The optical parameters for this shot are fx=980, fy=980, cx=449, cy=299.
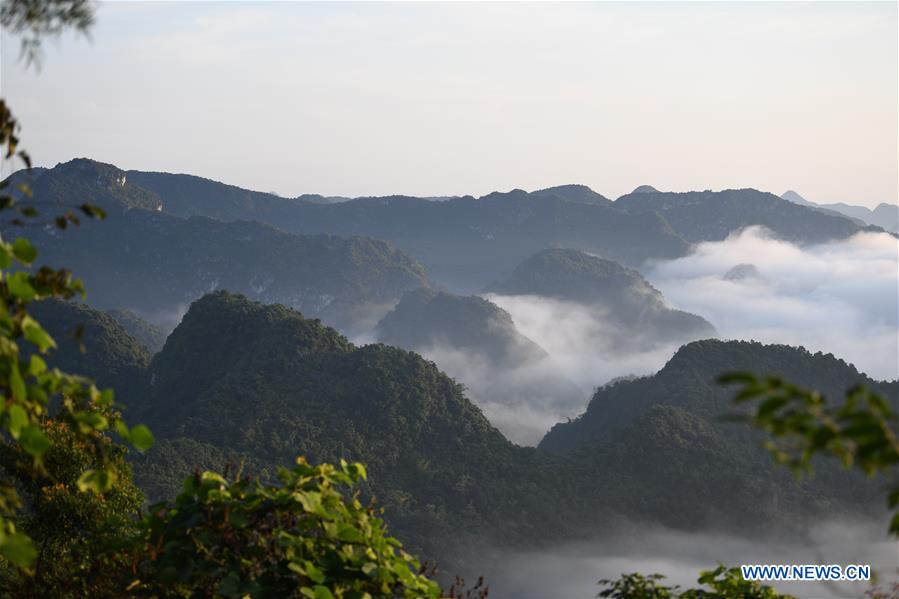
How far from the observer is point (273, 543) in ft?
18.6

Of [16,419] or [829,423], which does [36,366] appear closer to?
[16,419]

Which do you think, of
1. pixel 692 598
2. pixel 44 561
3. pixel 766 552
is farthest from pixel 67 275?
pixel 766 552

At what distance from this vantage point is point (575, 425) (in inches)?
4008

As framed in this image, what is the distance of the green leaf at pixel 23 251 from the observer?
4.09 metres

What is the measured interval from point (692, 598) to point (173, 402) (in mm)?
81401

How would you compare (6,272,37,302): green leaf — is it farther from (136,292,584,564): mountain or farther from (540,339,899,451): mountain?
(540,339,899,451): mountain

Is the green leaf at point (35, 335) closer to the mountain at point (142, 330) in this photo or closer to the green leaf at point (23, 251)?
the green leaf at point (23, 251)

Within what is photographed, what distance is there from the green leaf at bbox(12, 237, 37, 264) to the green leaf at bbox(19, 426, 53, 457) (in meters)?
0.80

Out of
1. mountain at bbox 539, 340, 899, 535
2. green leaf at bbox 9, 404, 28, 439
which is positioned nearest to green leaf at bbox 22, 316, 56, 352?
green leaf at bbox 9, 404, 28, 439

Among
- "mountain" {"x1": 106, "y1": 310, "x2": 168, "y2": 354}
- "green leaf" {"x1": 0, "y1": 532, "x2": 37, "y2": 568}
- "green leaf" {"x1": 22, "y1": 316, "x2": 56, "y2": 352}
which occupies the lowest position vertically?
"green leaf" {"x1": 0, "y1": 532, "x2": 37, "y2": 568}

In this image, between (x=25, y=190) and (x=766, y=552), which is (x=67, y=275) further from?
(x=766, y=552)

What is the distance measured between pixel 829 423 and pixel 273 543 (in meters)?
3.68

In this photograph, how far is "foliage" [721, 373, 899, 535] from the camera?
2.80m

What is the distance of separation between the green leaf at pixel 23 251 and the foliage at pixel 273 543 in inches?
77.2
